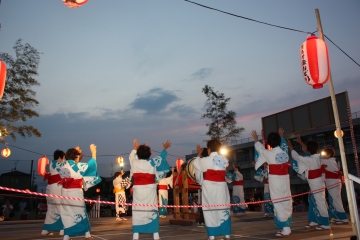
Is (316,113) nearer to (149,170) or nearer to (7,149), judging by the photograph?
(149,170)

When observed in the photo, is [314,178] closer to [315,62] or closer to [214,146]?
[315,62]

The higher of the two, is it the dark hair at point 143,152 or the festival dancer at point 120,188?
the dark hair at point 143,152

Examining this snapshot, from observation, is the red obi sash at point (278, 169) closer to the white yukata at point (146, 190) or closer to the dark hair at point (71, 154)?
the white yukata at point (146, 190)

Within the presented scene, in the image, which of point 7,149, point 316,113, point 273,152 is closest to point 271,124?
point 316,113

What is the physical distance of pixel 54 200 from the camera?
6.65 metres

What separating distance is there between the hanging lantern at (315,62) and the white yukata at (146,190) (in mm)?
3120

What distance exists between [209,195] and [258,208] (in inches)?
637

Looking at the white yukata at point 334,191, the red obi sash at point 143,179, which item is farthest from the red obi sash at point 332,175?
the red obi sash at point 143,179

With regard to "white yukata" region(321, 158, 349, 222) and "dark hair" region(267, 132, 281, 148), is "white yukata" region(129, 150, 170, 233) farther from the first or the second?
"white yukata" region(321, 158, 349, 222)

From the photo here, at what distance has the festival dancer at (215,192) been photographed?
202 inches

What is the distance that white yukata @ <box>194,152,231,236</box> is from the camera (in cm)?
514

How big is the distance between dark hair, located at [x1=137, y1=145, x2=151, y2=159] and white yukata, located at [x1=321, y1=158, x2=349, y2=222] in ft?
14.3

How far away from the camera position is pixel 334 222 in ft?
24.0

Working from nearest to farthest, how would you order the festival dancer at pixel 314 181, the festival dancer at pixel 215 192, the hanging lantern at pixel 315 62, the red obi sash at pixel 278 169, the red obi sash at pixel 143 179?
the festival dancer at pixel 215 192, the red obi sash at pixel 143 179, the hanging lantern at pixel 315 62, the red obi sash at pixel 278 169, the festival dancer at pixel 314 181
